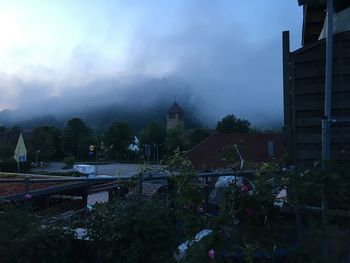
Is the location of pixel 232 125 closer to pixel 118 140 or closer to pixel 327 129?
pixel 118 140

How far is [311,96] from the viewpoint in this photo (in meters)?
5.17

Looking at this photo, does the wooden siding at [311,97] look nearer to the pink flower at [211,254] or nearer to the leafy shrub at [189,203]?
the leafy shrub at [189,203]

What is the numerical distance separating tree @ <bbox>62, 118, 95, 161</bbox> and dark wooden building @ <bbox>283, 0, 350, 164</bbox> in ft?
306

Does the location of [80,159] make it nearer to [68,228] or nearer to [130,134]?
[130,134]

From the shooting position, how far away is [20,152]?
70.9 m

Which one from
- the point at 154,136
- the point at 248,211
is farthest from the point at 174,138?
the point at 248,211

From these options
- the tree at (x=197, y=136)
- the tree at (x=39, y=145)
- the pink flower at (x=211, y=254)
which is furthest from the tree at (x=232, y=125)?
the pink flower at (x=211, y=254)

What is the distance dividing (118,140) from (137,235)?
92.2 meters

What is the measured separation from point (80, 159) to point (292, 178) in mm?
97092

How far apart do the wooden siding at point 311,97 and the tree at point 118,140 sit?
8999 centimetres

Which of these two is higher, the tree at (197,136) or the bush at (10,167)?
the tree at (197,136)

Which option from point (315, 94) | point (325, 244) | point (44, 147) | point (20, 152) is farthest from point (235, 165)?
point (44, 147)

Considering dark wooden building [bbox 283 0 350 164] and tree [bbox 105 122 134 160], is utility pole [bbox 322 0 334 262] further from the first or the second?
tree [bbox 105 122 134 160]

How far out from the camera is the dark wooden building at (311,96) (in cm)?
496
